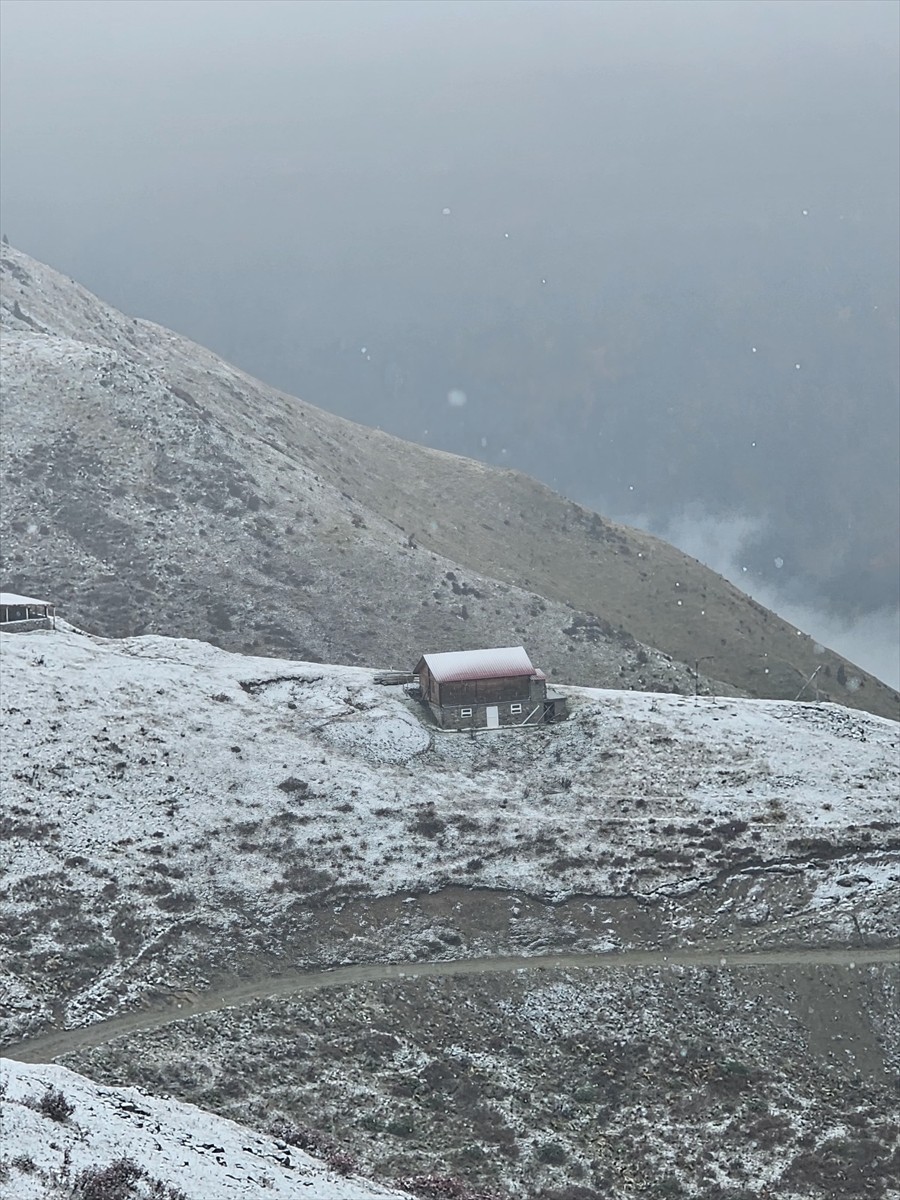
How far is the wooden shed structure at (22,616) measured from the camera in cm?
7250

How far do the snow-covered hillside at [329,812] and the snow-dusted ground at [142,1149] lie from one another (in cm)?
1084

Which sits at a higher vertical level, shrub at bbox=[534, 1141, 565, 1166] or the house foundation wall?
the house foundation wall

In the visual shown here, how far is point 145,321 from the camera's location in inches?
7539

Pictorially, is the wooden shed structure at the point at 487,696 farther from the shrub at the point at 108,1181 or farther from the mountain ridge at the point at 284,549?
the shrub at the point at 108,1181

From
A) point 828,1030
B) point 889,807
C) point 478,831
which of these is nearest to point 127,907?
point 478,831

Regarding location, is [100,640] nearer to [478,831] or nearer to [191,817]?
[191,817]

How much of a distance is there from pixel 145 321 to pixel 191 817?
150612 millimetres

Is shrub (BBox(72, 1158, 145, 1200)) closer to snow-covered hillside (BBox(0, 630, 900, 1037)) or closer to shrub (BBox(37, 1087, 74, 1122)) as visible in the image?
shrub (BBox(37, 1087, 74, 1122))

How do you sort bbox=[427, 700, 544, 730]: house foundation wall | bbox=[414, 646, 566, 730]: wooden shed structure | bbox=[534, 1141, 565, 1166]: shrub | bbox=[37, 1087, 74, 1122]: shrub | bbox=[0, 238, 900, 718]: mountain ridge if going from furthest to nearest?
bbox=[0, 238, 900, 718]: mountain ridge
bbox=[414, 646, 566, 730]: wooden shed structure
bbox=[427, 700, 544, 730]: house foundation wall
bbox=[534, 1141, 565, 1166]: shrub
bbox=[37, 1087, 74, 1122]: shrub

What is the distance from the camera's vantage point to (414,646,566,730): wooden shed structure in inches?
2675

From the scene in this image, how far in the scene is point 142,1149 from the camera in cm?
2883

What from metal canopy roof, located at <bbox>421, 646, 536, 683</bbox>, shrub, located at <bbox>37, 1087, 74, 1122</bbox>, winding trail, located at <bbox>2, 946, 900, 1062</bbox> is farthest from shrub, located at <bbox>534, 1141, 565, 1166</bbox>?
metal canopy roof, located at <bbox>421, 646, 536, 683</bbox>

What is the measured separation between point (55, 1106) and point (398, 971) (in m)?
21.0

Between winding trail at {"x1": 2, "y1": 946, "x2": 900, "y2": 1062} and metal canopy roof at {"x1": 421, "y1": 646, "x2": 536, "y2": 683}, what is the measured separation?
2028cm
